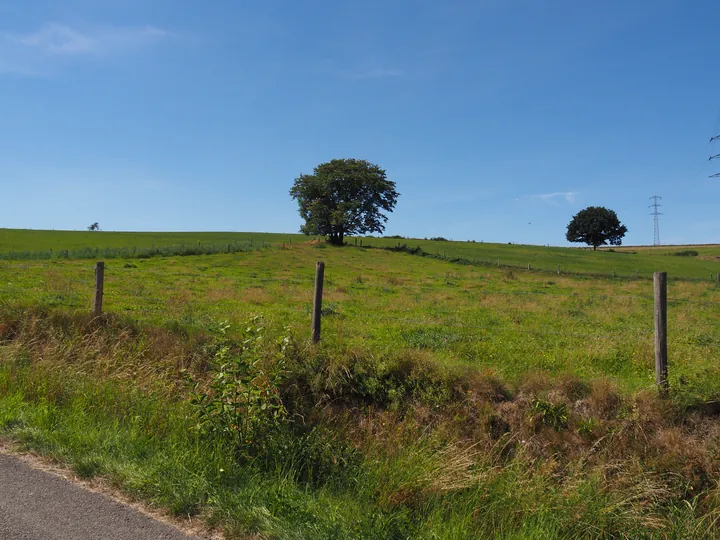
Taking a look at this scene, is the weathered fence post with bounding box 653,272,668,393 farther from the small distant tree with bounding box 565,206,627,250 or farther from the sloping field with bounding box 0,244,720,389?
the small distant tree with bounding box 565,206,627,250

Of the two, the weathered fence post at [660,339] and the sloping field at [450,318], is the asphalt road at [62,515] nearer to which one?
the sloping field at [450,318]

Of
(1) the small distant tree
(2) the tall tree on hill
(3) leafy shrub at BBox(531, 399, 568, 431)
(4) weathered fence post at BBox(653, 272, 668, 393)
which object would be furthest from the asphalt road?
(1) the small distant tree

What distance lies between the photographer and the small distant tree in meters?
107

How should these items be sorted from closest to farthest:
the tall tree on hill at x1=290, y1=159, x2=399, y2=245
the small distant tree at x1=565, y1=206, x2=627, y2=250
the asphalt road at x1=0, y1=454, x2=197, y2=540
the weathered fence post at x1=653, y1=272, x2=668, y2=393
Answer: the asphalt road at x1=0, y1=454, x2=197, y2=540, the weathered fence post at x1=653, y1=272, x2=668, y2=393, the tall tree on hill at x1=290, y1=159, x2=399, y2=245, the small distant tree at x1=565, y1=206, x2=627, y2=250

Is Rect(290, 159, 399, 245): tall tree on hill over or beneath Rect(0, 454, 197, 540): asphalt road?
over

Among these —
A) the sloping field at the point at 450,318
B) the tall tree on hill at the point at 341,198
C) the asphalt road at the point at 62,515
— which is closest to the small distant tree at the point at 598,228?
the tall tree on hill at the point at 341,198

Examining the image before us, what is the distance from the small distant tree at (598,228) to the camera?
10681cm


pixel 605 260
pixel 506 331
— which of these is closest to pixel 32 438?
pixel 506 331

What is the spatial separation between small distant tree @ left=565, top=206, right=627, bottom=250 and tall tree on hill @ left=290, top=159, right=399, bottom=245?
55.1 meters

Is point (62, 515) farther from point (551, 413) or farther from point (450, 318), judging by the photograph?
point (450, 318)

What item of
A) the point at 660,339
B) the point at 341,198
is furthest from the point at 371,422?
the point at 341,198

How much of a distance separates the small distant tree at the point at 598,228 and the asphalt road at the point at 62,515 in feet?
382

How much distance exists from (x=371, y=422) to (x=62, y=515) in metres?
4.57

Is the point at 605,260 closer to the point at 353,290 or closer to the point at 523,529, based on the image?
the point at 353,290
